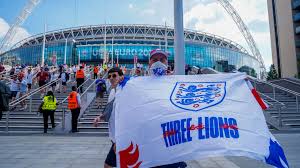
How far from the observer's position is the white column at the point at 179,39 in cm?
632

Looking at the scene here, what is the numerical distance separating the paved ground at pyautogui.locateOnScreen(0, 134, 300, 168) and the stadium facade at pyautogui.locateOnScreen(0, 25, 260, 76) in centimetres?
5325

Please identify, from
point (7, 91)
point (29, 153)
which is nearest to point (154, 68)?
point (7, 91)

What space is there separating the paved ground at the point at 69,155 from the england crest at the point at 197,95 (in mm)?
2588

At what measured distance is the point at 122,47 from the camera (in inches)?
2685

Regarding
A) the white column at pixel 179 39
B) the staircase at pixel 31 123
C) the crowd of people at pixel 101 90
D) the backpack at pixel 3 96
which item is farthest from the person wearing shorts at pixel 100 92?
the backpack at pixel 3 96

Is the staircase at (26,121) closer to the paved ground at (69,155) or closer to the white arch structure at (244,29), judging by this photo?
the paved ground at (69,155)

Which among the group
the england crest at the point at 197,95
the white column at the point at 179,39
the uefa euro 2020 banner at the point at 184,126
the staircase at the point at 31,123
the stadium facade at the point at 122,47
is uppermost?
Result: the stadium facade at the point at 122,47

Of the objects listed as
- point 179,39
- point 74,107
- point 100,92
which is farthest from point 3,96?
point 100,92

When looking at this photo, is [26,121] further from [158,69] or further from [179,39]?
[158,69]

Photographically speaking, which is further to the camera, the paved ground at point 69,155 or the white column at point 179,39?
the white column at point 179,39

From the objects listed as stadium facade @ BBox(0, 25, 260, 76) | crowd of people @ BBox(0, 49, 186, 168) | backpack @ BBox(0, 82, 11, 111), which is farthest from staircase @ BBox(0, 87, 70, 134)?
stadium facade @ BBox(0, 25, 260, 76)

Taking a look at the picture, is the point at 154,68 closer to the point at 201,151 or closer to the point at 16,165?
the point at 201,151

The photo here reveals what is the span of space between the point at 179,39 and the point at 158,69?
3.37 m

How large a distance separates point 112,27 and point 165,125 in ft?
255
